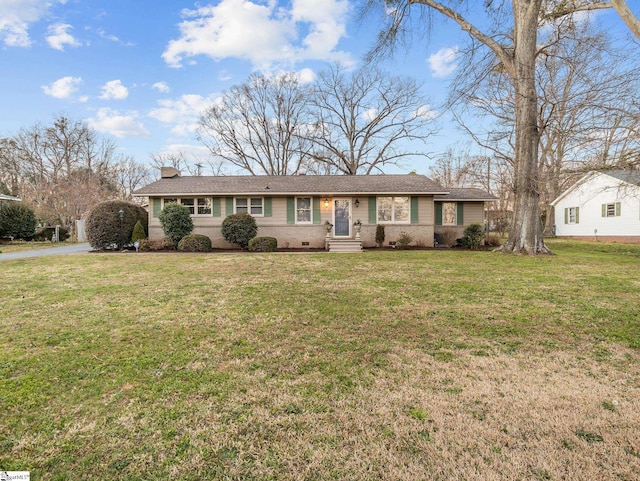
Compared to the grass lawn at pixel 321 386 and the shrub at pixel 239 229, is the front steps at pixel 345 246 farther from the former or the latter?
the grass lawn at pixel 321 386

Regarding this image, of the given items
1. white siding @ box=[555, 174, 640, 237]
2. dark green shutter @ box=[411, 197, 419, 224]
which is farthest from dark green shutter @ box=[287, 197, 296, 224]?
white siding @ box=[555, 174, 640, 237]

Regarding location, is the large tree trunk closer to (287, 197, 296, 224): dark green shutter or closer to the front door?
the front door

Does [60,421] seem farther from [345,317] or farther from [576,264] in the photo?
[576,264]

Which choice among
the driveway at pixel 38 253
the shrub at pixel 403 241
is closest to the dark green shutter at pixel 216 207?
the driveway at pixel 38 253

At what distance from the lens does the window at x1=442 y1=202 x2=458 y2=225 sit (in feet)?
53.6

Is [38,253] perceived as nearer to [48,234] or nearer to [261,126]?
[48,234]

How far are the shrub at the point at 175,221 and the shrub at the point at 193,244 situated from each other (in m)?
0.62

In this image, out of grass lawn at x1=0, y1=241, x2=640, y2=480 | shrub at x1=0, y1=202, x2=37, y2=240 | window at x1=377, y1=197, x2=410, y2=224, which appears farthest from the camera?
shrub at x1=0, y1=202, x2=37, y2=240

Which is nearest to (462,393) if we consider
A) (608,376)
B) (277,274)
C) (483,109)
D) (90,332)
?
(608,376)

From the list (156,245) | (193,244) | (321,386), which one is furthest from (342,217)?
(321,386)

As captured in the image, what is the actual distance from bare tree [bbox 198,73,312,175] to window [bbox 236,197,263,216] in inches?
559

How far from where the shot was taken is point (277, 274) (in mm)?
7883

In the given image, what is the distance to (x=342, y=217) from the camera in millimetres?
15430

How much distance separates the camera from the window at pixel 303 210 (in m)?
15.4
